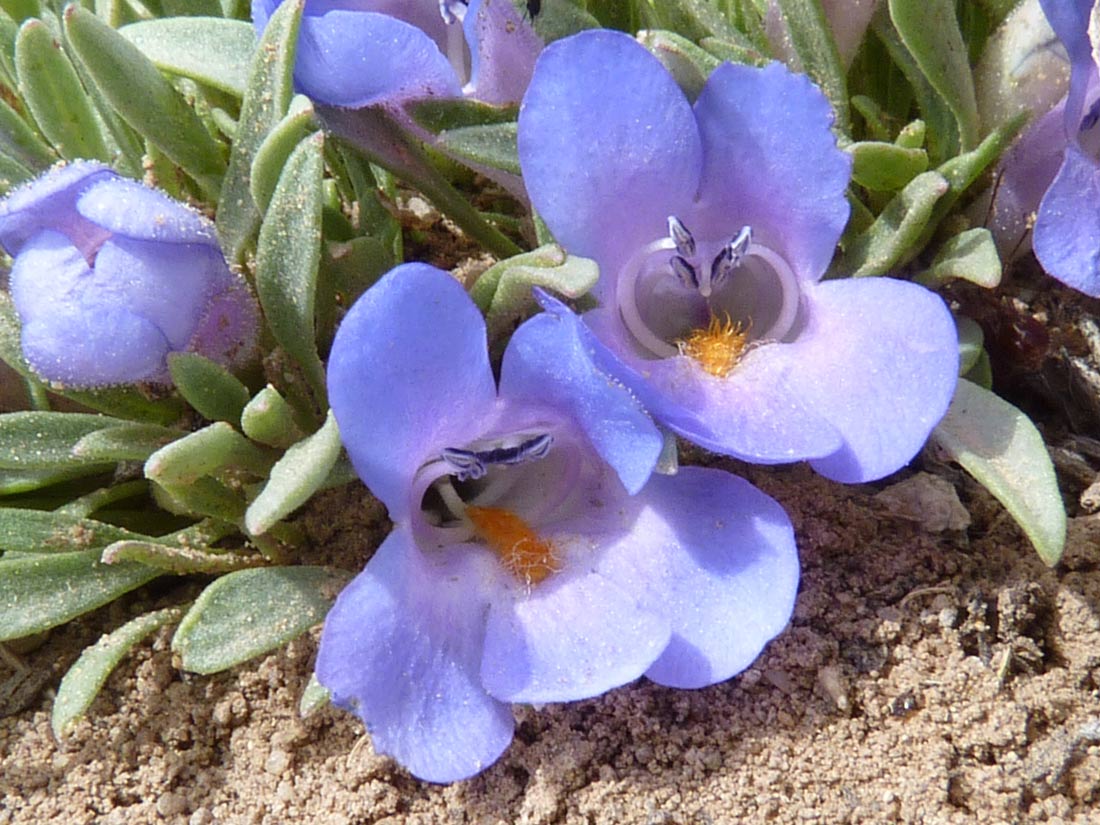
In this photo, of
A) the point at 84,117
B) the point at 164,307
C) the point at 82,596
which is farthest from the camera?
the point at 84,117

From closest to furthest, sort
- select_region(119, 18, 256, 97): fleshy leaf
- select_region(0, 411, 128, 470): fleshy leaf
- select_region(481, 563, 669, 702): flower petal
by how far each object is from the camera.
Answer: select_region(481, 563, 669, 702): flower petal
select_region(0, 411, 128, 470): fleshy leaf
select_region(119, 18, 256, 97): fleshy leaf

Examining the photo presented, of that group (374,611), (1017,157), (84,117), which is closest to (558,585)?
(374,611)

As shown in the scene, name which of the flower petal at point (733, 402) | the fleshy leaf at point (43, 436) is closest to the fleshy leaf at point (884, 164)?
the flower petal at point (733, 402)

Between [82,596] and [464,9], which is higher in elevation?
[464,9]

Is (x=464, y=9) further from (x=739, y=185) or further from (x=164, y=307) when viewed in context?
(x=164, y=307)

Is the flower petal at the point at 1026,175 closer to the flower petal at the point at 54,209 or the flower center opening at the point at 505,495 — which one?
the flower center opening at the point at 505,495

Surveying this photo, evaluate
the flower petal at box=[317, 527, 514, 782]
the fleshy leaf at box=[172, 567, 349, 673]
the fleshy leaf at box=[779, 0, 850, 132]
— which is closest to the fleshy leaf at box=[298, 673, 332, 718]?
the fleshy leaf at box=[172, 567, 349, 673]

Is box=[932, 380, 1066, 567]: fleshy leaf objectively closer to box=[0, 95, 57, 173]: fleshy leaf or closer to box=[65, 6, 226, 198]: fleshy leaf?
box=[65, 6, 226, 198]: fleshy leaf
